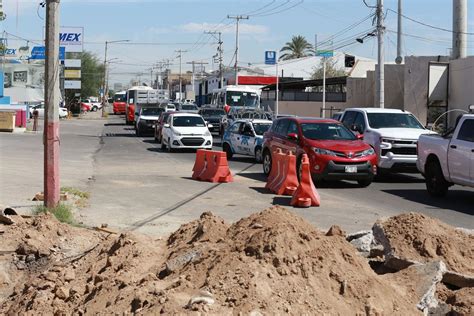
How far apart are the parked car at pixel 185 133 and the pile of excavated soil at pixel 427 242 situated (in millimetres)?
21726

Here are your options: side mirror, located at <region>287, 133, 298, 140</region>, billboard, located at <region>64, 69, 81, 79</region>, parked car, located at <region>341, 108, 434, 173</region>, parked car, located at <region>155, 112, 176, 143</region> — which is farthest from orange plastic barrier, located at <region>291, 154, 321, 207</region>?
billboard, located at <region>64, 69, 81, 79</region>

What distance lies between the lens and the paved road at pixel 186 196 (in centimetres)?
1251

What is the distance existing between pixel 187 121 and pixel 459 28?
1608cm

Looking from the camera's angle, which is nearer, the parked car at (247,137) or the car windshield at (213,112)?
the parked car at (247,137)

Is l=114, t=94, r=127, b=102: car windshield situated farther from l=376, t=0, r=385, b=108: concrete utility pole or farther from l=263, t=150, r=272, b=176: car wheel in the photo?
l=263, t=150, r=272, b=176: car wheel

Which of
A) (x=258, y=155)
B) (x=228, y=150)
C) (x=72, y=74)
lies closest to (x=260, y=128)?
(x=258, y=155)

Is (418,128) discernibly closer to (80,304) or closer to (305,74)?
(80,304)

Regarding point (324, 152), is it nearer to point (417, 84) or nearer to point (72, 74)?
point (417, 84)

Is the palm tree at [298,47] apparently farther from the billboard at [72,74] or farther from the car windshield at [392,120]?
the car windshield at [392,120]

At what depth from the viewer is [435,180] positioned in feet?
51.1

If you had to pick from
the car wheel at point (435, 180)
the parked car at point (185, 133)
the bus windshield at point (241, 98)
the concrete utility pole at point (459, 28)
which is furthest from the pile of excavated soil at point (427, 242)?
the bus windshield at point (241, 98)

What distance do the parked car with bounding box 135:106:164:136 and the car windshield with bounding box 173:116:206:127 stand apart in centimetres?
1181

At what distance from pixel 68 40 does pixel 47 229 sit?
174 ft

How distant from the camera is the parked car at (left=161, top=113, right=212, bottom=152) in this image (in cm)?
2945
